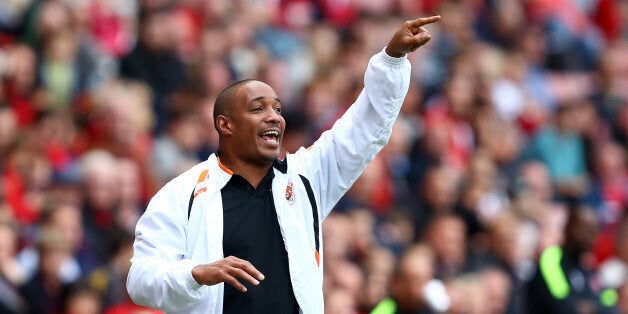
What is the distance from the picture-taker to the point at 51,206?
9.34 m

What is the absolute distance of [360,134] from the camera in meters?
5.89

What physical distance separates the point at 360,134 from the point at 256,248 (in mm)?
633

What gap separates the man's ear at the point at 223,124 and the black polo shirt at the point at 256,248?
0.61ft

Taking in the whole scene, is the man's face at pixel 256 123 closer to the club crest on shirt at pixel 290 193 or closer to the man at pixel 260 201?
the man at pixel 260 201

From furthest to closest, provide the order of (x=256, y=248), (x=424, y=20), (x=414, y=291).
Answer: (x=414, y=291) → (x=256, y=248) → (x=424, y=20)

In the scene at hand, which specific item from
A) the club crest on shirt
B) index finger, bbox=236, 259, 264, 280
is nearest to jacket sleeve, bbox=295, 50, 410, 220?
the club crest on shirt

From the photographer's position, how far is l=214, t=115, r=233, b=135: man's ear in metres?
5.91

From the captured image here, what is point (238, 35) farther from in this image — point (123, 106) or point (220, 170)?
point (220, 170)

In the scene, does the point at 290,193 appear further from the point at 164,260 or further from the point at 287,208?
the point at 164,260

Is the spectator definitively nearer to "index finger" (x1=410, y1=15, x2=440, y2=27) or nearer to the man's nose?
the man's nose

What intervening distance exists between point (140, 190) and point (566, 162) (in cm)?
507

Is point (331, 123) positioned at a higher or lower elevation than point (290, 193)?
lower

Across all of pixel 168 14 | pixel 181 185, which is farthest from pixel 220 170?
pixel 168 14

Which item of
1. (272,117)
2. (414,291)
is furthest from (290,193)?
(414,291)
